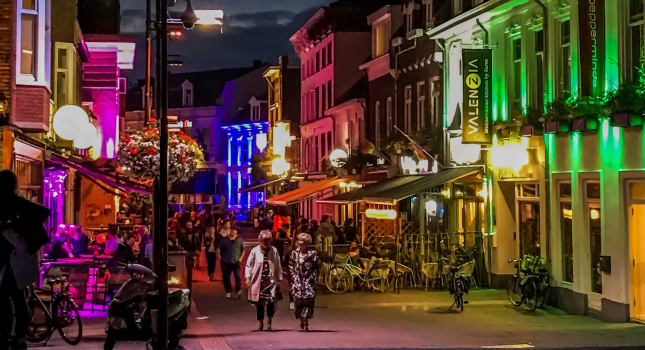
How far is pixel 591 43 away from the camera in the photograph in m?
16.3

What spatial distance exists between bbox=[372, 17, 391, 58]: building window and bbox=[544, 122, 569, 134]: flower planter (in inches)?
734

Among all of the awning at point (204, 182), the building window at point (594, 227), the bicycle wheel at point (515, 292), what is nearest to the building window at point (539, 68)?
the building window at point (594, 227)

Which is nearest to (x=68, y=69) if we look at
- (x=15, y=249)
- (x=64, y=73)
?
(x=64, y=73)

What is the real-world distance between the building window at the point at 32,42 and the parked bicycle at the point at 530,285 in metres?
10.2

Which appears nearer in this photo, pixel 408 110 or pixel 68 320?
pixel 68 320

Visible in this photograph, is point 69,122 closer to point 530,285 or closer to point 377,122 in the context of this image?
point 530,285

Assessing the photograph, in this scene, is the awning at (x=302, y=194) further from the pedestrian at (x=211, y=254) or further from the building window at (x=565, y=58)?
the building window at (x=565, y=58)

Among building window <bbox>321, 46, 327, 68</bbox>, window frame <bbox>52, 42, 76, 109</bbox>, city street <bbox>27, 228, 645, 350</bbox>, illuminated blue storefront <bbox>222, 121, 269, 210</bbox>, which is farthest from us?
illuminated blue storefront <bbox>222, 121, 269, 210</bbox>

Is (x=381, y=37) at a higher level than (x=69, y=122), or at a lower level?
higher

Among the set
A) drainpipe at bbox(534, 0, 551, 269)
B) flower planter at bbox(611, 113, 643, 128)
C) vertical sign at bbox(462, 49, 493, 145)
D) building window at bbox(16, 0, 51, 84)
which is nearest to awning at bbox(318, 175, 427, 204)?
vertical sign at bbox(462, 49, 493, 145)

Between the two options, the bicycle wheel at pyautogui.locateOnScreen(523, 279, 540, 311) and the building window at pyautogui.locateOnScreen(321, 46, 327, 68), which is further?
the building window at pyautogui.locateOnScreen(321, 46, 327, 68)

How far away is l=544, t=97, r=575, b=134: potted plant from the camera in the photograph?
16953 mm

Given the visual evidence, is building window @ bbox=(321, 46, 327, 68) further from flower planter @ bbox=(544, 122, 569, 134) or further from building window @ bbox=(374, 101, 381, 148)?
flower planter @ bbox=(544, 122, 569, 134)

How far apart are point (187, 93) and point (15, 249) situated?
81699 mm
